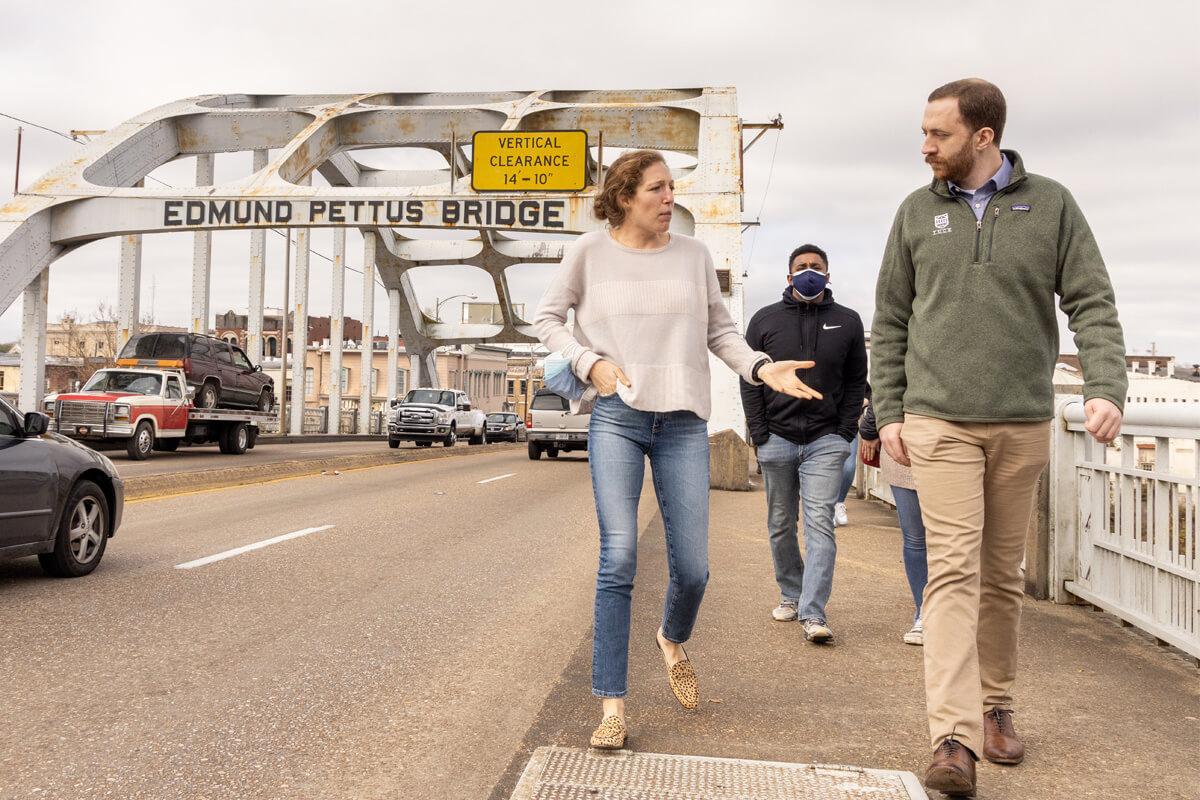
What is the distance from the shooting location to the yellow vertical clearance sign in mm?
23547

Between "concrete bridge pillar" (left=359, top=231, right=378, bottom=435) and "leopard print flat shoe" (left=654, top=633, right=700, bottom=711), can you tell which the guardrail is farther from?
"concrete bridge pillar" (left=359, top=231, right=378, bottom=435)

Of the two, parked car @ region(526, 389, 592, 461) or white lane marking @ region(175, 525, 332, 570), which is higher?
parked car @ region(526, 389, 592, 461)

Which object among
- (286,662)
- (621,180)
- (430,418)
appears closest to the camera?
(621,180)

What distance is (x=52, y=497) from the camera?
262 inches

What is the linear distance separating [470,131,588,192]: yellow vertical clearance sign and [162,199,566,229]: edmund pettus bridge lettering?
50 centimetres

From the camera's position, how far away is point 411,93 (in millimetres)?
28438

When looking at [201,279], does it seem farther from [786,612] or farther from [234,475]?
[786,612]

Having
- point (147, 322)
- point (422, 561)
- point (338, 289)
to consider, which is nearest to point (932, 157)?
point (422, 561)

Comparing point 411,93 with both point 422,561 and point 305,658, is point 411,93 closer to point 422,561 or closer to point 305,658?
point 422,561

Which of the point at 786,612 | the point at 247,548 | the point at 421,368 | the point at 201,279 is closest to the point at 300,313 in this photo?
the point at 201,279

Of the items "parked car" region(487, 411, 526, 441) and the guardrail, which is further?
"parked car" region(487, 411, 526, 441)

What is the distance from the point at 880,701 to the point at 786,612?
1.66 m

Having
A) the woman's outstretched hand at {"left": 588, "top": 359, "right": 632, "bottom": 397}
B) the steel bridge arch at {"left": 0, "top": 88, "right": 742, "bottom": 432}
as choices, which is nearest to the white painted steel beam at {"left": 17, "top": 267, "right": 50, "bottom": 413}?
the steel bridge arch at {"left": 0, "top": 88, "right": 742, "bottom": 432}

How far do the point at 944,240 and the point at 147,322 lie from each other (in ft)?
348
